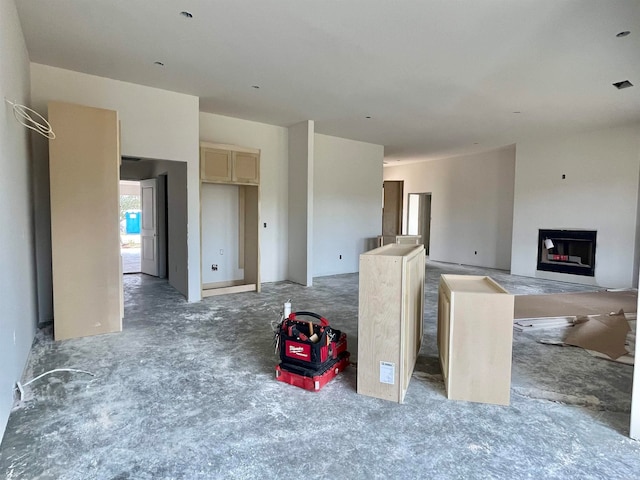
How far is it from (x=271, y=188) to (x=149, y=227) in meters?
2.77

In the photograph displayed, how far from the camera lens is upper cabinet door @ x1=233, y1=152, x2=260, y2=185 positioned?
5738 millimetres

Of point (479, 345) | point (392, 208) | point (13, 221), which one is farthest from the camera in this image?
point (392, 208)

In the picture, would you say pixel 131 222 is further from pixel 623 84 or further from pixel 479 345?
pixel 623 84

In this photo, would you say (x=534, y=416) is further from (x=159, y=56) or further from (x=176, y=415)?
(x=159, y=56)

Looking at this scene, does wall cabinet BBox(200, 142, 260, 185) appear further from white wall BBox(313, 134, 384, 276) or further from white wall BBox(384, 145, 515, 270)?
white wall BBox(384, 145, 515, 270)

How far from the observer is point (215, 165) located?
553cm

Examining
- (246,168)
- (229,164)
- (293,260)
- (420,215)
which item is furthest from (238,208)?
(420,215)

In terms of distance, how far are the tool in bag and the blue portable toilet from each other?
13.5m

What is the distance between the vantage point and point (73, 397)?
8.41 feet

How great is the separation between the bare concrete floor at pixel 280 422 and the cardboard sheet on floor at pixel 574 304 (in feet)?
3.86

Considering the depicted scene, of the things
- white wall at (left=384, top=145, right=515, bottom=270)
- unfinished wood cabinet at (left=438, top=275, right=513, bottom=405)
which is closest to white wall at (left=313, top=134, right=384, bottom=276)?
white wall at (left=384, top=145, right=515, bottom=270)

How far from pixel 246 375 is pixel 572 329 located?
3.59 metres

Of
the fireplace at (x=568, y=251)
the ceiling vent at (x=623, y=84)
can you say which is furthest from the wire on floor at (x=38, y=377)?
the fireplace at (x=568, y=251)

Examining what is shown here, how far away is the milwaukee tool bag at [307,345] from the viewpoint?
2.71 m
